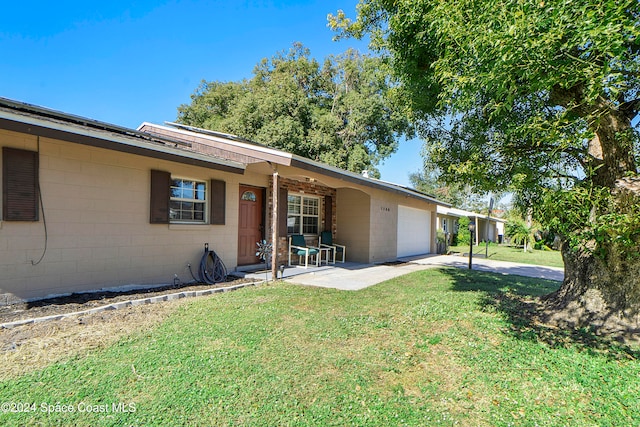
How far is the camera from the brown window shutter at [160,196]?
6801 millimetres

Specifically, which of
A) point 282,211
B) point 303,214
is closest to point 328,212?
point 303,214

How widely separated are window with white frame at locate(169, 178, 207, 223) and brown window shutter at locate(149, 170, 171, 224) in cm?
29

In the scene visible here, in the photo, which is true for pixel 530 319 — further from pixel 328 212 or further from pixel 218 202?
pixel 328 212

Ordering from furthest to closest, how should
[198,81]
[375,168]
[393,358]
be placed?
1. [198,81]
2. [375,168]
3. [393,358]

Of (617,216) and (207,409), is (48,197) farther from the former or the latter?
(617,216)

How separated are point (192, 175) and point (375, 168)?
1732cm

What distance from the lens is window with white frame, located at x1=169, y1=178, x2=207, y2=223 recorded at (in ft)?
24.4

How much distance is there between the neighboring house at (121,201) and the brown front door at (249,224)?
0.03 m

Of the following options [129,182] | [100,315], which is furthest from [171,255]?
[100,315]

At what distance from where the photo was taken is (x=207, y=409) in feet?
8.70

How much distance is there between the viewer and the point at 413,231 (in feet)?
53.6

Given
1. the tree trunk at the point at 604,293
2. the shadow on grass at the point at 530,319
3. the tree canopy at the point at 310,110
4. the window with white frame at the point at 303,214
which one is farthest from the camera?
the tree canopy at the point at 310,110

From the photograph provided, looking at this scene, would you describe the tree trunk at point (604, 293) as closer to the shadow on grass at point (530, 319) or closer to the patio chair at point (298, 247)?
the shadow on grass at point (530, 319)

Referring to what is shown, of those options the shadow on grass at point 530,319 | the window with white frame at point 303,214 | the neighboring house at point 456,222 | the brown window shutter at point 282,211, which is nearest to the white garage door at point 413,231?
the neighboring house at point 456,222
